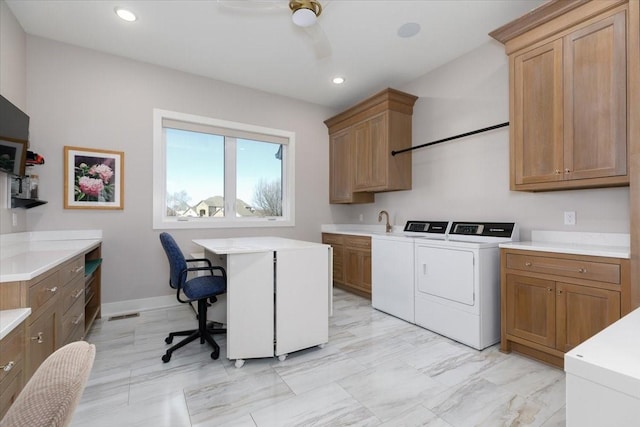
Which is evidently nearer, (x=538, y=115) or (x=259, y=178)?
(x=538, y=115)

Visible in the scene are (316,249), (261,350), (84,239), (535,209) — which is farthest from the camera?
(84,239)

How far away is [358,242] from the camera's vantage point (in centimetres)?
427

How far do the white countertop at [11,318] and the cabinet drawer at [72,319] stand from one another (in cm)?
79

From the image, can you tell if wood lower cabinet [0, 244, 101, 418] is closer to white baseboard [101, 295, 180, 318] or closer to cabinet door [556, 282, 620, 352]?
white baseboard [101, 295, 180, 318]

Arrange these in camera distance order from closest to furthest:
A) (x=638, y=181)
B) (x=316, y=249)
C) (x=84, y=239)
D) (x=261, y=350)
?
(x=638, y=181) → (x=261, y=350) → (x=316, y=249) → (x=84, y=239)

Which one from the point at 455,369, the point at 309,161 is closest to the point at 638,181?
the point at 455,369

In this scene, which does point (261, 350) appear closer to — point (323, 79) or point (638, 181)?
point (638, 181)

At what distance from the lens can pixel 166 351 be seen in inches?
99.3

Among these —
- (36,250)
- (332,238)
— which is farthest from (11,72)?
(332,238)

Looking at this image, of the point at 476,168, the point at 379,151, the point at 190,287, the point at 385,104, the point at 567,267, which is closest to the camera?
the point at 567,267

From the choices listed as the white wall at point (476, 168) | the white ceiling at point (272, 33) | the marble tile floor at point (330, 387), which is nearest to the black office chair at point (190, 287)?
the marble tile floor at point (330, 387)

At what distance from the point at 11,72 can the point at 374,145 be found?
12.8ft

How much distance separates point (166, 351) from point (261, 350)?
2.80ft

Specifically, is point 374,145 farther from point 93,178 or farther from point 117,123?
point 93,178
